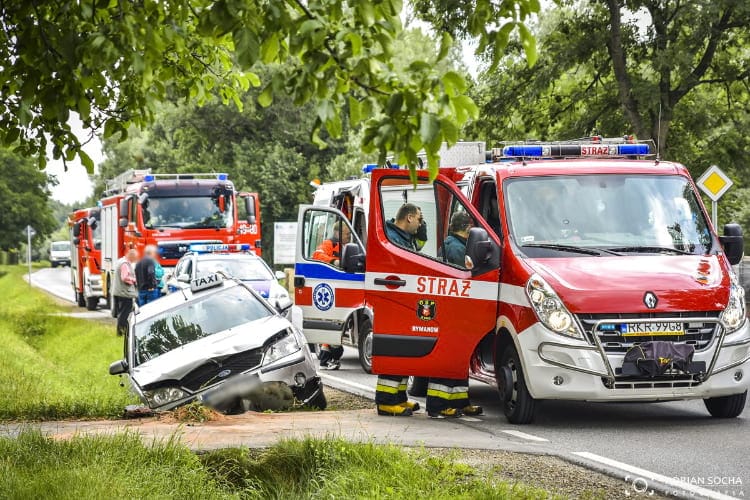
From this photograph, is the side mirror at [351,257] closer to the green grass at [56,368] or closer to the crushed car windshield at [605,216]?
the crushed car windshield at [605,216]

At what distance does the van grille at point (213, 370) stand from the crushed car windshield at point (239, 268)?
1014 cm

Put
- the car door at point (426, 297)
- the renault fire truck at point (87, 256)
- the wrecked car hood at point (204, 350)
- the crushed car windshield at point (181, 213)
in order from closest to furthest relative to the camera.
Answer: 1. the car door at point (426, 297)
2. the wrecked car hood at point (204, 350)
3. the crushed car windshield at point (181, 213)
4. the renault fire truck at point (87, 256)

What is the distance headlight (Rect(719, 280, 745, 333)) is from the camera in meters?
9.66

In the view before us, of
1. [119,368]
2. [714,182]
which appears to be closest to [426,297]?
[119,368]

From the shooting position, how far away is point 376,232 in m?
10.6

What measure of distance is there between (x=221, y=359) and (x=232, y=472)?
3.47 metres

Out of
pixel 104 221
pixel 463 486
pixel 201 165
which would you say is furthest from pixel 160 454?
pixel 201 165

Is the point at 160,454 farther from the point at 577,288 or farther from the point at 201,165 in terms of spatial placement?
the point at 201,165

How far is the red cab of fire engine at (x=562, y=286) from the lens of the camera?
9.39 m

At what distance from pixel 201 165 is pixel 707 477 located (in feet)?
156

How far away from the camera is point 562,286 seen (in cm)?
947

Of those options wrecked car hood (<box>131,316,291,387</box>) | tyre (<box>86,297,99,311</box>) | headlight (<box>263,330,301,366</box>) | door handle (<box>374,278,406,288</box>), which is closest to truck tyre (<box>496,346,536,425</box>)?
door handle (<box>374,278,406,288</box>)

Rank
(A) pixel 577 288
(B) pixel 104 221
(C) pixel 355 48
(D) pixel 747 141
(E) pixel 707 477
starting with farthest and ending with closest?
(B) pixel 104 221 → (D) pixel 747 141 → (A) pixel 577 288 → (E) pixel 707 477 → (C) pixel 355 48

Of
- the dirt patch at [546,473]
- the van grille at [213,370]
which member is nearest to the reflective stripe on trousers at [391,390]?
the van grille at [213,370]
